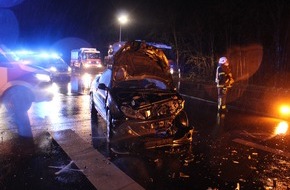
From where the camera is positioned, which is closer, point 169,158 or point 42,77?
point 169,158

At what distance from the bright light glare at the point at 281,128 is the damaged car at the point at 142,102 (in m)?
2.91

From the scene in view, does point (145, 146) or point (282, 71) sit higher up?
point (282, 71)

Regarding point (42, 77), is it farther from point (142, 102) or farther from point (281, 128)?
point (281, 128)

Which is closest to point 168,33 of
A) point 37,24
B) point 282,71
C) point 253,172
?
point 282,71

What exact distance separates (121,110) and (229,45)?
1484cm

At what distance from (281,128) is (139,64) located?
4293 millimetres

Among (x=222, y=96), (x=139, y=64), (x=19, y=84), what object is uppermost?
(x=139, y=64)

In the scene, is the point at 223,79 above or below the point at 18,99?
above

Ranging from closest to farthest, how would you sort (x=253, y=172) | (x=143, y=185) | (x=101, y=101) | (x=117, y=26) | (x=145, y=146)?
(x=143, y=185)
(x=253, y=172)
(x=145, y=146)
(x=101, y=101)
(x=117, y=26)

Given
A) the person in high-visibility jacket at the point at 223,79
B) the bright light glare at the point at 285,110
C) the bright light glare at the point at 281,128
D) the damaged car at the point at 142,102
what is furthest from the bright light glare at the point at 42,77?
the bright light glare at the point at 285,110

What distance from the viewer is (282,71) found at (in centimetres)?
1616

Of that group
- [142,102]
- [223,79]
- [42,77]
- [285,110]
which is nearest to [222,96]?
[223,79]

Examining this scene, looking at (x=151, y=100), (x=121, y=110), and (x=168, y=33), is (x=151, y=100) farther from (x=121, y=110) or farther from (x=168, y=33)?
(x=168, y=33)

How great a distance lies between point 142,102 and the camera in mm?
6805
